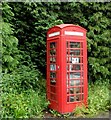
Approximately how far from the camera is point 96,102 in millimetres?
6523

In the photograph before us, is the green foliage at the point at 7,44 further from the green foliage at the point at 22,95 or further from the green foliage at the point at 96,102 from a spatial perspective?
the green foliage at the point at 96,102

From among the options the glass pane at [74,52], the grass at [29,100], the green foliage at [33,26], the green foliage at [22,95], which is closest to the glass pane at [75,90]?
the grass at [29,100]

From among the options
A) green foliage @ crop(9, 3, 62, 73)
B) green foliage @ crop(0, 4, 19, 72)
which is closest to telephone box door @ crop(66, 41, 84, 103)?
green foliage @ crop(0, 4, 19, 72)

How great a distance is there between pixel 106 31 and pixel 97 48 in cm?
71

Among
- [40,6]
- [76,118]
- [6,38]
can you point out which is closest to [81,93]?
[76,118]

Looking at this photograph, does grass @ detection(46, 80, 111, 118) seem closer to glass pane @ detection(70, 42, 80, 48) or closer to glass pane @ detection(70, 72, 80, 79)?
glass pane @ detection(70, 72, 80, 79)

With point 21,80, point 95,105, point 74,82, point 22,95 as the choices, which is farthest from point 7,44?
point 95,105

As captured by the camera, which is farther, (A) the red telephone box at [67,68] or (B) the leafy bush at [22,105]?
(A) the red telephone box at [67,68]

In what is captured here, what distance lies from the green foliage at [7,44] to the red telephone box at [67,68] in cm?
101

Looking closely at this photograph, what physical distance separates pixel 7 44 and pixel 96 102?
2.92 metres

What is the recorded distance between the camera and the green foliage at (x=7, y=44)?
5895 mm

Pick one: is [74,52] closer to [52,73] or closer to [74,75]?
[74,75]

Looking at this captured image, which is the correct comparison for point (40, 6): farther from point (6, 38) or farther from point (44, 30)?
point (6, 38)

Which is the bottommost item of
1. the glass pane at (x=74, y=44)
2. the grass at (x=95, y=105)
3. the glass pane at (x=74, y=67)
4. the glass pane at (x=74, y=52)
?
the grass at (x=95, y=105)
